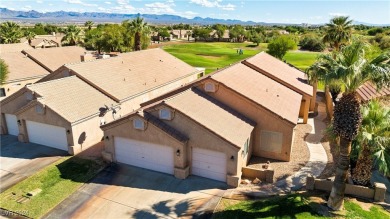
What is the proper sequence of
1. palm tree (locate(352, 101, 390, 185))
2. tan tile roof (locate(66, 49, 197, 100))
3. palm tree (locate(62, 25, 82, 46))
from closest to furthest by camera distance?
palm tree (locate(352, 101, 390, 185)), tan tile roof (locate(66, 49, 197, 100)), palm tree (locate(62, 25, 82, 46))

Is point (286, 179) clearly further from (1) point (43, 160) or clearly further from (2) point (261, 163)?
(1) point (43, 160)

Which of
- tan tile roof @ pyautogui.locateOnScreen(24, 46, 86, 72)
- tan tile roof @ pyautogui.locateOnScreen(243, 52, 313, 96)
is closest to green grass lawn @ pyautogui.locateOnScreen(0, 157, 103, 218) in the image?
tan tile roof @ pyautogui.locateOnScreen(243, 52, 313, 96)

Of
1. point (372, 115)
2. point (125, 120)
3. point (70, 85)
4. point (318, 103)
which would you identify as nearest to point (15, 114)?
point (70, 85)

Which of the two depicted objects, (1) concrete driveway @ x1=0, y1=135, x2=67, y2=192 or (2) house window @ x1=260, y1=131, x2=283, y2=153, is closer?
(1) concrete driveway @ x1=0, y1=135, x2=67, y2=192

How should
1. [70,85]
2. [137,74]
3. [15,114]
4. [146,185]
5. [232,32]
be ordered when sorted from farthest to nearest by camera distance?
[232,32]
[137,74]
[70,85]
[15,114]
[146,185]

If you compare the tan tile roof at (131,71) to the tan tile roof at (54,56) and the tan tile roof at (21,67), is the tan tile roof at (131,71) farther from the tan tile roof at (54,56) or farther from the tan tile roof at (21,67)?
the tan tile roof at (54,56)

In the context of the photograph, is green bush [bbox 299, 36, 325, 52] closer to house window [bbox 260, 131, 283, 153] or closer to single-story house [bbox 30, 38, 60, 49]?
single-story house [bbox 30, 38, 60, 49]

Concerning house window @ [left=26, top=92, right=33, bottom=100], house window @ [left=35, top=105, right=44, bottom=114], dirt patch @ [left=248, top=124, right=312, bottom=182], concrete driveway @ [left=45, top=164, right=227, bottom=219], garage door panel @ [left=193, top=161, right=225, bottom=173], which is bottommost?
concrete driveway @ [left=45, top=164, right=227, bottom=219]
